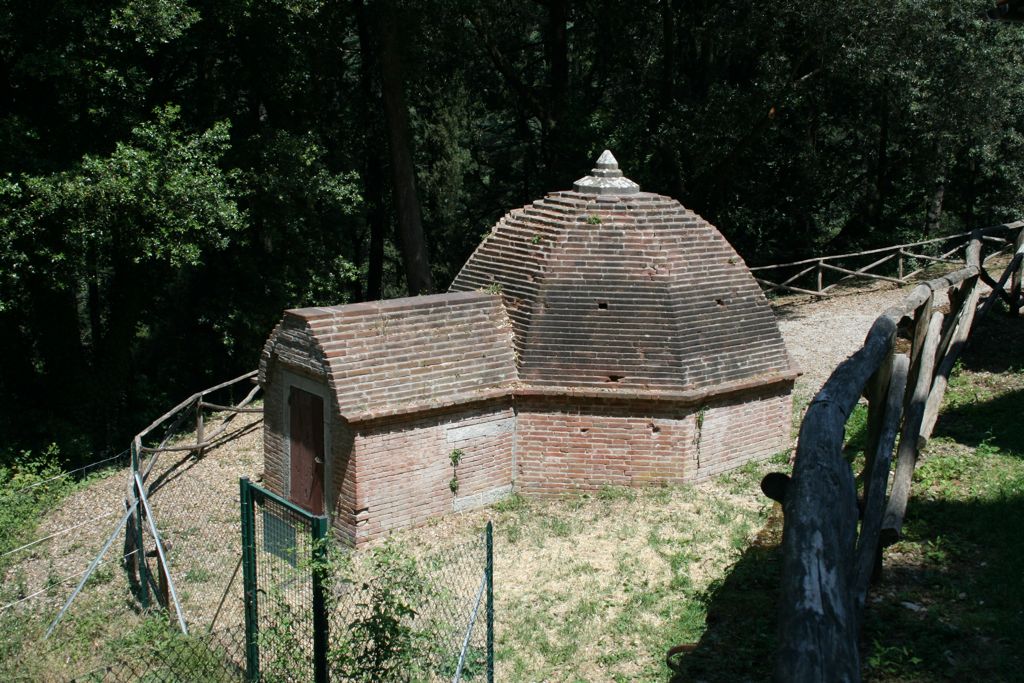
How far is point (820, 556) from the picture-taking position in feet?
13.2

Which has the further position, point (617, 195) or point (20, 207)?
point (20, 207)

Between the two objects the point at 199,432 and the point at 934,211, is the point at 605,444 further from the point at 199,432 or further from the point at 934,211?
the point at 934,211

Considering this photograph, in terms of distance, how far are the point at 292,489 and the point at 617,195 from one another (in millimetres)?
6400

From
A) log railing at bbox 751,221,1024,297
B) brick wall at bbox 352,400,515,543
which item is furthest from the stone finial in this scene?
log railing at bbox 751,221,1024,297

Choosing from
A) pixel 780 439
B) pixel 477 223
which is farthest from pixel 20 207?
pixel 477 223

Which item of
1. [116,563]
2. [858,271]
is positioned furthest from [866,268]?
[116,563]

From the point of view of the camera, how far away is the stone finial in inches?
596

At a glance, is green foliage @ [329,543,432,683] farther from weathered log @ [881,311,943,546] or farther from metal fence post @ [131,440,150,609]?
metal fence post @ [131,440,150,609]

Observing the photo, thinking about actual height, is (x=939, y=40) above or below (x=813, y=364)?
above

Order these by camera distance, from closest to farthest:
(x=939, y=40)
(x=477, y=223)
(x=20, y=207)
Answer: (x=20, y=207) → (x=939, y=40) → (x=477, y=223)

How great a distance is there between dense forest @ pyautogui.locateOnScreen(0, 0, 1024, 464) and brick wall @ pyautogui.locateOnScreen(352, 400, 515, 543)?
24.5 ft

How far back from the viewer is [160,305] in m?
25.2

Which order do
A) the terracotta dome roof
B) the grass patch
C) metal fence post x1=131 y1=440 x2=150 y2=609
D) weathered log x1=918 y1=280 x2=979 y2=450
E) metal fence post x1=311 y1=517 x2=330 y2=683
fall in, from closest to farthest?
metal fence post x1=311 y1=517 x2=330 y2=683 < the grass patch < weathered log x1=918 y1=280 x2=979 y2=450 < metal fence post x1=131 y1=440 x2=150 y2=609 < the terracotta dome roof

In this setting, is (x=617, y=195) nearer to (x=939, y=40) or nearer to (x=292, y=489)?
(x=292, y=489)
